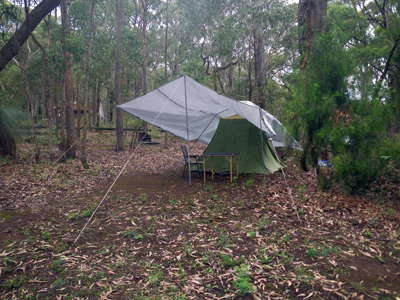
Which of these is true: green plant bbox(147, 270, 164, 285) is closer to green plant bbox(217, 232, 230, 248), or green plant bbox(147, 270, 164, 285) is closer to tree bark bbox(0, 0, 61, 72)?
green plant bbox(217, 232, 230, 248)

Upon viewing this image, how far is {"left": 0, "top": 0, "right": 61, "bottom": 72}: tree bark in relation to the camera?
445cm

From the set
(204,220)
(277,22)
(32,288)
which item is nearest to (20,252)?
(32,288)

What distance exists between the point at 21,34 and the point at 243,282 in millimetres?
4014

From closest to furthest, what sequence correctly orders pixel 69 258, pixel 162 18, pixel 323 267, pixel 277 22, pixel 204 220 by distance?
pixel 323 267 → pixel 69 258 → pixel 204 220 → pixel 277 22 → pixel 162 18

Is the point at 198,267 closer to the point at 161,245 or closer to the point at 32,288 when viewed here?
the point at 161,245

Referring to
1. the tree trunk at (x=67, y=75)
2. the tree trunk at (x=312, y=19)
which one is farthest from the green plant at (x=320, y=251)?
the tree trunk at (x=67, y=75)

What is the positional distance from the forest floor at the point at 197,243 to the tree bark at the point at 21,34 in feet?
7.15

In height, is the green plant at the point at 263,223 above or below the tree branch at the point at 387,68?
below

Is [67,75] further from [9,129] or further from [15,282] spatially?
[15,282]

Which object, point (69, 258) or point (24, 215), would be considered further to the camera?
point (24, 215)

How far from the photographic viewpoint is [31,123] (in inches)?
364

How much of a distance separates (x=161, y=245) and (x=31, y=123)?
22.3ft

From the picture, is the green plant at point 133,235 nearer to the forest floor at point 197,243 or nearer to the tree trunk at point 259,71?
the forest floor at point 197,243

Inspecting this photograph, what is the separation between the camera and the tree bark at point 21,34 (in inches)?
175
